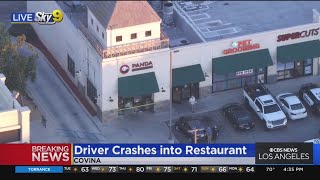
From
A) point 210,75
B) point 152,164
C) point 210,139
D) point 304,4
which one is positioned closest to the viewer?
point 152,164

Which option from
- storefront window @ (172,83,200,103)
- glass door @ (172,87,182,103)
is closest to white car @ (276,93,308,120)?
storefront window @ (172,83,200,103)

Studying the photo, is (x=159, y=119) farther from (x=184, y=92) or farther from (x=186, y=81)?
(x=186, y=81)

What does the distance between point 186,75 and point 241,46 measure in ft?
19.4

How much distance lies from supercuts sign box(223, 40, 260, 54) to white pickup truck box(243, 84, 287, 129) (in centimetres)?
355

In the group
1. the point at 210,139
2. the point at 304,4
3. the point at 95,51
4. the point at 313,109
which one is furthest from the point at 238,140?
the point at 304,4

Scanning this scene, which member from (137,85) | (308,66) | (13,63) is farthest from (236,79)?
(13,63)

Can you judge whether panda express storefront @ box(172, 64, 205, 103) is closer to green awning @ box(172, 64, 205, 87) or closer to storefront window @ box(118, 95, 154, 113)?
green awning @ box(172, 64, 205, 87)

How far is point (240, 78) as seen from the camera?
321 ft

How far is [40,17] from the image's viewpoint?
4013 inches

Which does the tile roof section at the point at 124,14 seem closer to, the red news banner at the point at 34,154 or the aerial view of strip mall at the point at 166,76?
the aerial view of strip mall at the point at 166,76

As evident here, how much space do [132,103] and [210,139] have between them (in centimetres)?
861

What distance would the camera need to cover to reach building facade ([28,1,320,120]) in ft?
299

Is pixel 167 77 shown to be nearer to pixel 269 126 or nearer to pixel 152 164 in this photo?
pixel 269 126

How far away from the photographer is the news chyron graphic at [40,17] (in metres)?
100
